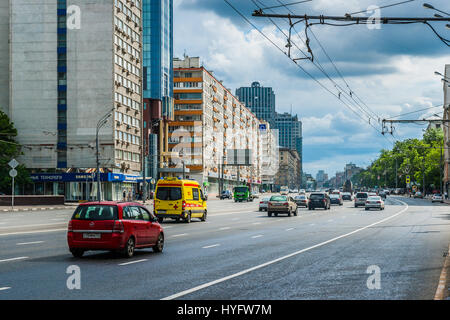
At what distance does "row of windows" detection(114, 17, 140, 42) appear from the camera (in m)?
81.3

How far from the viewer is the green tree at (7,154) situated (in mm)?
70312

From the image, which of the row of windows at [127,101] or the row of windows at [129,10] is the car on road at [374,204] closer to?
the row of windows at [127,101]

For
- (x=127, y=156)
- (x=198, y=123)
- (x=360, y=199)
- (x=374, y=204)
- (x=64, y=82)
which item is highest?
(x=64, y=82)

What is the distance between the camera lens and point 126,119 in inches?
3332

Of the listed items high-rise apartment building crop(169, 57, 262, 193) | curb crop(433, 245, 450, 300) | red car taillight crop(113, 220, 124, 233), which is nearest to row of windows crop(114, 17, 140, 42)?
high-rise apartment building crop(169, 57, 262, 193)

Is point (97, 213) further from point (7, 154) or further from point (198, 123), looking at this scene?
point (198, 123)

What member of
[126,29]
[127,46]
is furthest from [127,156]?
[126,29]

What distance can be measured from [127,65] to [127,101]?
16.4 ft

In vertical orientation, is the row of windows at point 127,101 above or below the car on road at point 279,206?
above

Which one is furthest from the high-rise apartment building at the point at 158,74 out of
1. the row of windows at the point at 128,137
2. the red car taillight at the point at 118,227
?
the red car taillight at the point at 118,227

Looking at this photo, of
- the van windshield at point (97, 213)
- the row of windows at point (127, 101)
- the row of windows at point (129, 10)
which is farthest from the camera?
the row of windows at point (129, 10)

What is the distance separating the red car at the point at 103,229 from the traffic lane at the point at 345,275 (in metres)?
3.87

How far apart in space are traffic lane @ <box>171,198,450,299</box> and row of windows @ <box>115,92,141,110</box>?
64.5 m
